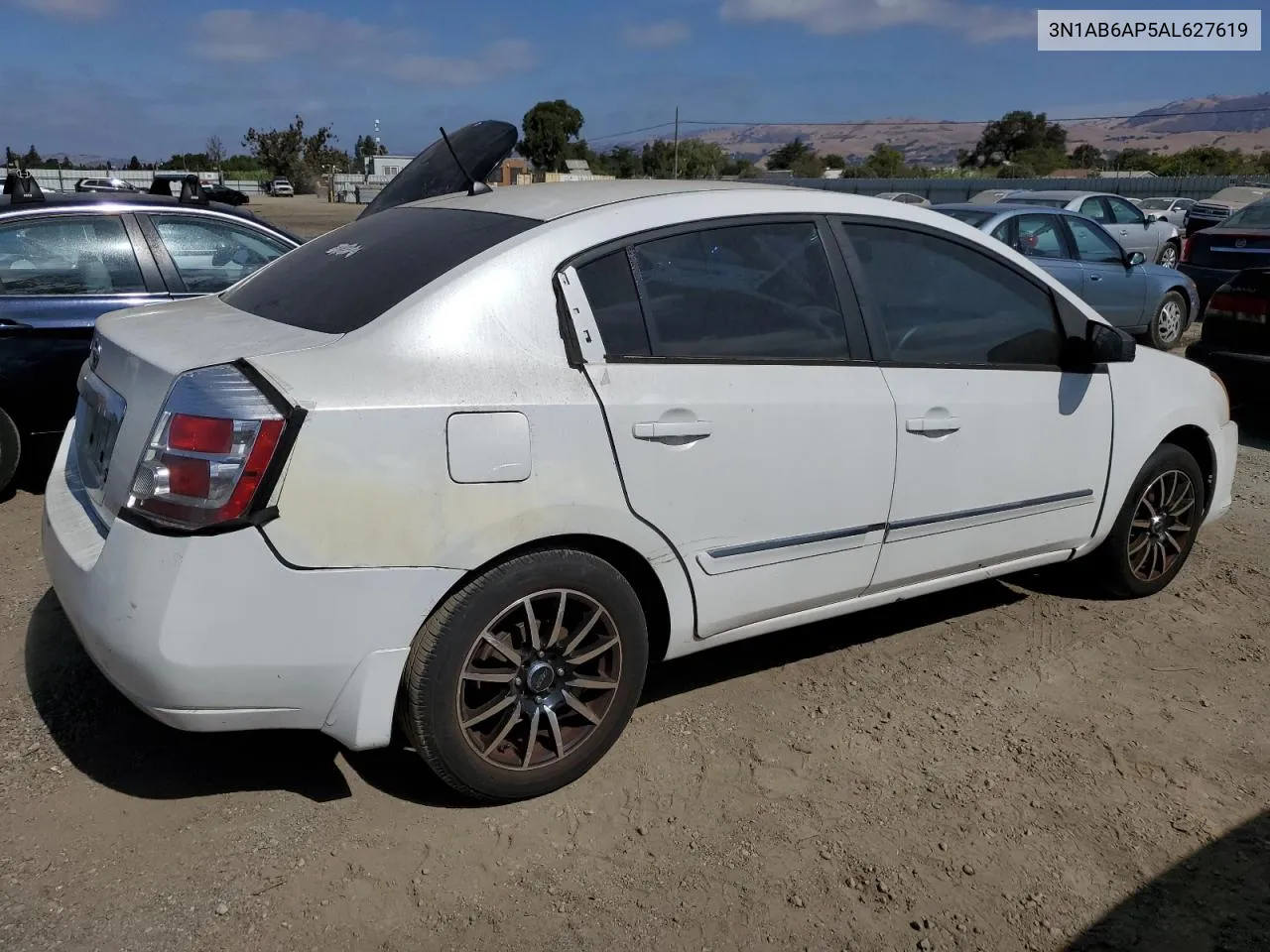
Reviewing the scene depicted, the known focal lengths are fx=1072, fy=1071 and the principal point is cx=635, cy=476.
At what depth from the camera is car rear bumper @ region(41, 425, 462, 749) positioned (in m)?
2.51

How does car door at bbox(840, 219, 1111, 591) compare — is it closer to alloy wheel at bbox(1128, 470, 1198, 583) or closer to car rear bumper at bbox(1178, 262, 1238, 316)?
alloy wheel at bbox(1128, 470, 1198, 583)

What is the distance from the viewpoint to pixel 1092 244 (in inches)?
424

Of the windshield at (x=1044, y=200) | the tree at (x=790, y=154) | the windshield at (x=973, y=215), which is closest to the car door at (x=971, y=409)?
the windshield at (x=973, y=215)

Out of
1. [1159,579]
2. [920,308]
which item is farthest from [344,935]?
[1159,579]

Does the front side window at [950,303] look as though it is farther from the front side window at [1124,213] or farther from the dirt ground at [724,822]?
the front side window at [1124,213]

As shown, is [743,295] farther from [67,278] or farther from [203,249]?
[67,278]

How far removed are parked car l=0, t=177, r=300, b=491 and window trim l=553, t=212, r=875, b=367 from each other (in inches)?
135

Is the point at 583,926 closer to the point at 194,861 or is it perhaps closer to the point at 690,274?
the point at 194,861

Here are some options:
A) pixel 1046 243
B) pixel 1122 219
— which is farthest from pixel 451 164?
pixel 1122 219

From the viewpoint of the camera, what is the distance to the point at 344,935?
2.52m

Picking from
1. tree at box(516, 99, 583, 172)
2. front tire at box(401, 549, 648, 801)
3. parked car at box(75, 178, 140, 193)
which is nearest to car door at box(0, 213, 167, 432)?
parked car at box(75, 178, 140, 193)

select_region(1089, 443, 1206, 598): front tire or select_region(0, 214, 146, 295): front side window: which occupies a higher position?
select_region(0, 214, 146, 295): front side window

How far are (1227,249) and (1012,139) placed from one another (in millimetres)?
76659

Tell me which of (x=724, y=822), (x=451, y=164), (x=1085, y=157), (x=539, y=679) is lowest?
(x=724, y=822)
